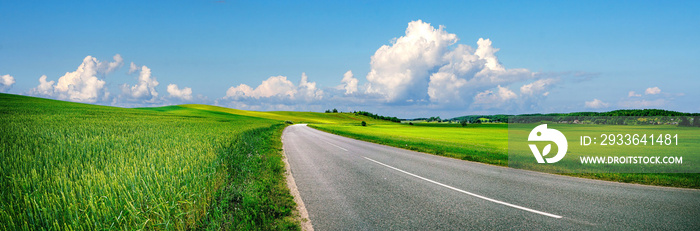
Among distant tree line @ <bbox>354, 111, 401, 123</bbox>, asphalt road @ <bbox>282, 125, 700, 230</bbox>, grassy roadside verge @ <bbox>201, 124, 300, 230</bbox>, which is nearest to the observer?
grassy roadside verge @ <bbox>201, 124, 300, 230</bbox>

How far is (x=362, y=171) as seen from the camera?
11.5m

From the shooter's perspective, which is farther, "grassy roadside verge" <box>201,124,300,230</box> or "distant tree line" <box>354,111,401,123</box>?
"distant tree line" <box>354,111,401,123</box>

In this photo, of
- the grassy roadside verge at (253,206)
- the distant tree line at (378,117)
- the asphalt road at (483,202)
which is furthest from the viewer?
the distant tree line at (378,117)

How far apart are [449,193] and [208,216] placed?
576 cm

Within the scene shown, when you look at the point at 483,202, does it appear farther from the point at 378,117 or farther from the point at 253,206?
the point at 378,117

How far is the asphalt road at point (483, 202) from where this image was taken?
568 cm

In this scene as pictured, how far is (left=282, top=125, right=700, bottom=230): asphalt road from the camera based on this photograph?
5.68m

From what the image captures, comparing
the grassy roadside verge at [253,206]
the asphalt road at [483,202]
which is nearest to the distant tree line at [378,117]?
the asphalt road at [483,202]

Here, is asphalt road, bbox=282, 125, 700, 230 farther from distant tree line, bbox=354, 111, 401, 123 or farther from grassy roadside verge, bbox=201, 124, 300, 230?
distant tree line, bbox=354, 111, 401, 123

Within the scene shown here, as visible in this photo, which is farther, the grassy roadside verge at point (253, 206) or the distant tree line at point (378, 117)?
the distant tree line at point (378, 117)

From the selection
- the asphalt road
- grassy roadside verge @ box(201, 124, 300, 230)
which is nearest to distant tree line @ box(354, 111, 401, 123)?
the asphalt road

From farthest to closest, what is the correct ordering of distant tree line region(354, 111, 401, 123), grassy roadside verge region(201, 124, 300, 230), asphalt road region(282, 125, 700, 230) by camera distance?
distant tree line region(354, 111, 401, 123) → asphalt road region(282, 125, 700, 230) → grassy roadside verge region(201, 124, 300, 230)

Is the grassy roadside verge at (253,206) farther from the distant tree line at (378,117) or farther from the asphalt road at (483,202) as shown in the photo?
the distant tree line at (378,117)

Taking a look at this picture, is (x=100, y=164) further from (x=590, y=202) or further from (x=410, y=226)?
(x=590, y=202)
